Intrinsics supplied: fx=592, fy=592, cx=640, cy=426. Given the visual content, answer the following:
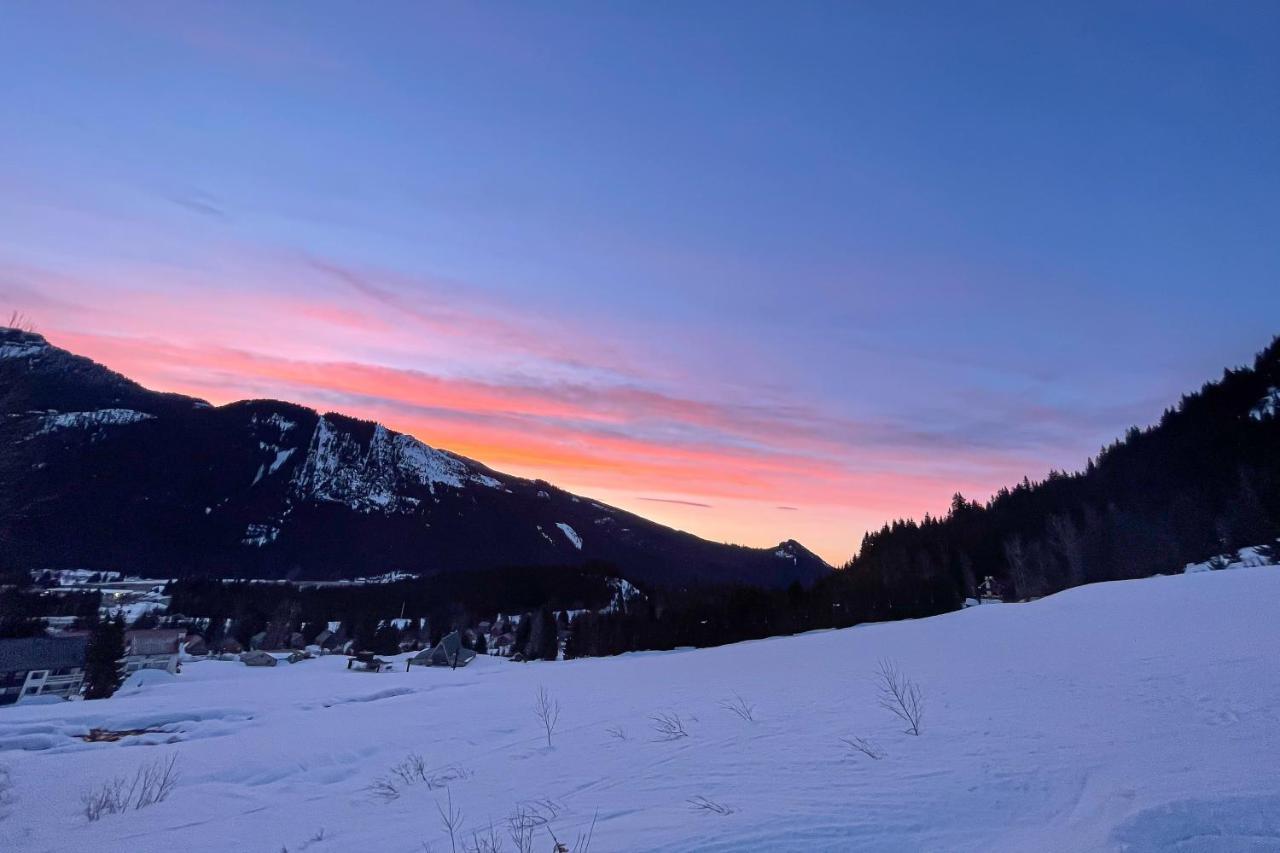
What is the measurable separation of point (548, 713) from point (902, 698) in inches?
332

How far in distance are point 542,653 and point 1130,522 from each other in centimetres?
6479


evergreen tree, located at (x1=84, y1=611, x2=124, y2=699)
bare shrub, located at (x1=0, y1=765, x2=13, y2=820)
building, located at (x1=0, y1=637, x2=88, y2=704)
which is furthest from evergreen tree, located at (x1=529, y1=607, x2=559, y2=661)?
bare shrub, located at (x1=0, y1=765, x2=13, y2=820)

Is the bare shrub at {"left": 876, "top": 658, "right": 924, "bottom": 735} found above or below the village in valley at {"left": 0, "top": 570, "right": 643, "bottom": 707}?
above

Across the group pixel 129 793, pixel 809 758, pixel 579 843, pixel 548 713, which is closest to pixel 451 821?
pixel 579 843

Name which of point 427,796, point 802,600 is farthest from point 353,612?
point 427,796

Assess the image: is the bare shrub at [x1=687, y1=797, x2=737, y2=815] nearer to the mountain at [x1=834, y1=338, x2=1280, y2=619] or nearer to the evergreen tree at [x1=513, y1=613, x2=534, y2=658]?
the mountain at [x1=834, y1=338, x2=1280, y2=619]

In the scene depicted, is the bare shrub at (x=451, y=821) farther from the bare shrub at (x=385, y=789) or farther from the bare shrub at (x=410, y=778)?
the bare shrub at (x=410, y=778)

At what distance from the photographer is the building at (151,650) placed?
52341mm

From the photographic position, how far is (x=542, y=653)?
72.2 m

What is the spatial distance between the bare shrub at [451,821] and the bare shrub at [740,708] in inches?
204

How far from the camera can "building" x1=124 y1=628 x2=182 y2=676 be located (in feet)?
172

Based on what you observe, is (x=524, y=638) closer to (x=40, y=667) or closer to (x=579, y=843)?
(x=40, y=667)

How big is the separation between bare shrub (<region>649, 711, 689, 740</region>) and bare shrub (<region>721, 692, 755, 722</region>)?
3.37 ft

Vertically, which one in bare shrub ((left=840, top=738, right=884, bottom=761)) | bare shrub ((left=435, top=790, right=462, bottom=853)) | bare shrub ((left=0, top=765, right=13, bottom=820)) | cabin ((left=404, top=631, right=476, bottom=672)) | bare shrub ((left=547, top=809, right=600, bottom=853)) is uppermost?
bare shrub ((left=840, top=738, right=884, bottom=761))
